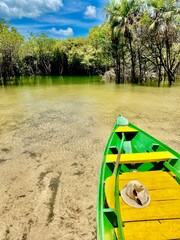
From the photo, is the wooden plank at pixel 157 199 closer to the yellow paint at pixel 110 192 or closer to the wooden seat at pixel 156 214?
the wooden seat at pixel 156 214

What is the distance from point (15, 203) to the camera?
3.80 meters

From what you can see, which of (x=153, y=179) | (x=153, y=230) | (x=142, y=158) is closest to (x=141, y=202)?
(x=153, y=230)

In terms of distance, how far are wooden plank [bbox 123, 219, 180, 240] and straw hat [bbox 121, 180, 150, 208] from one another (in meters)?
0.27

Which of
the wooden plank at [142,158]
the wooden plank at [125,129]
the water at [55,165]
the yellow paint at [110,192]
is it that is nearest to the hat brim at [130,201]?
the yellow paint at [110,192]

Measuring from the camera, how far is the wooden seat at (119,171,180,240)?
2.13 metres

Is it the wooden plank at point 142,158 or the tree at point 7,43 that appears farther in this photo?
the tree at point 7,43

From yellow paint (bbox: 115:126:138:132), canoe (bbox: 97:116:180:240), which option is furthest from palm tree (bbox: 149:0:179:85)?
canoe (bbox: 97:116:180:240)

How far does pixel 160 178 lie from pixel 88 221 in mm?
1365

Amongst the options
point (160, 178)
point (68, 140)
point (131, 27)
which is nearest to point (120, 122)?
point (68, 140)

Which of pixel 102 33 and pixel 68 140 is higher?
pixel 102 33

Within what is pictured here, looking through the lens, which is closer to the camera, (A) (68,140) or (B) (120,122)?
(B) (120,122)

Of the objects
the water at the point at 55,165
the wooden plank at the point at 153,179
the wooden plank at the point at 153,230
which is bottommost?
the water at the point at 55,165

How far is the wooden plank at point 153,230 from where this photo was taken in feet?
6.84

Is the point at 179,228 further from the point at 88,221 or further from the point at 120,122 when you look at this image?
the point at 120,122
